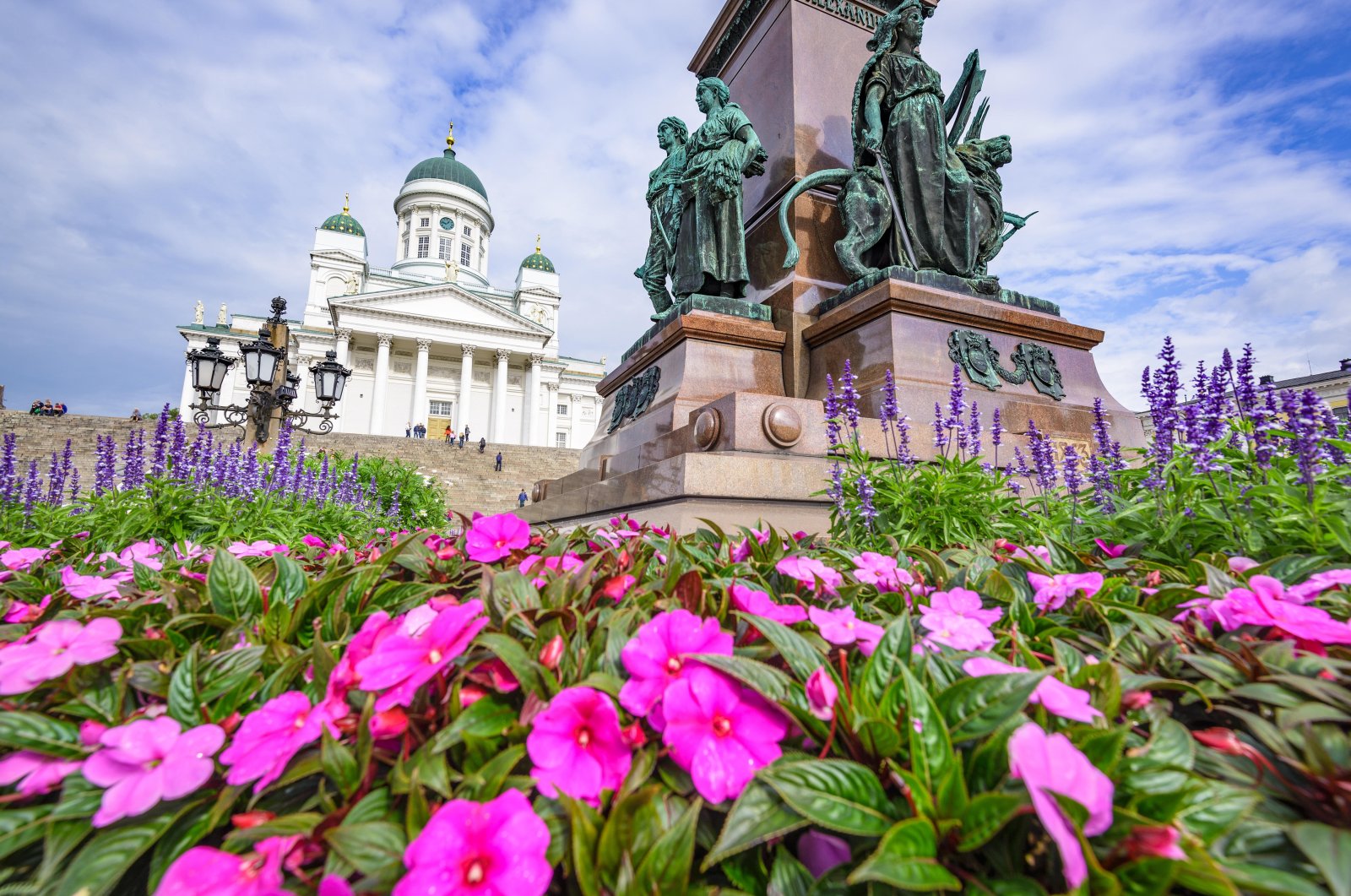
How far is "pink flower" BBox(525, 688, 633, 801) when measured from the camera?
2.21 ft

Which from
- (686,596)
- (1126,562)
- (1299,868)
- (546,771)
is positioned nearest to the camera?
(1299,868)

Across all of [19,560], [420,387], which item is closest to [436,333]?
[420,387]

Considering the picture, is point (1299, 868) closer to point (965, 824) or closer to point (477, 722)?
point (965, 824)

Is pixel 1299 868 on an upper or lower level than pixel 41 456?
lower

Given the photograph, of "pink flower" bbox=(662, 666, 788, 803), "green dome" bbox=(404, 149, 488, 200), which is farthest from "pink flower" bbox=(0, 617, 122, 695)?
"green dome" bbox=(404, 149, 488, 200)

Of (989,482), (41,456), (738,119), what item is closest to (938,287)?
(738,119)

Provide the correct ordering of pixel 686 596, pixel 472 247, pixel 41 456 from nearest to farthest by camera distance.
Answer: pixel 686 596 < pixel 41 456 < pixel 472 247

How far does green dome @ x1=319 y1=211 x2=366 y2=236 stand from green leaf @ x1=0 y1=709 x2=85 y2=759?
65.5 m

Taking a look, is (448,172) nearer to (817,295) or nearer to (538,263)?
(538,263)

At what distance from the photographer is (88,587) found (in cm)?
128

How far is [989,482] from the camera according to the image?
269 centimetres

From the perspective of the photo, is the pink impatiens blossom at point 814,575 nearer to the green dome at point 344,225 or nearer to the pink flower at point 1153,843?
the pink flower at point 1153,843

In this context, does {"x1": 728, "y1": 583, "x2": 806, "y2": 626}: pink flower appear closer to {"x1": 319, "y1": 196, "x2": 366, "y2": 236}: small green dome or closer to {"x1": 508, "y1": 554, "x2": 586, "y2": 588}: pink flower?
{"x1": 508, "y1": 554, "x2": 586, "y2": 588}: pink flower

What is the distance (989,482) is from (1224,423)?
775 millimetres
